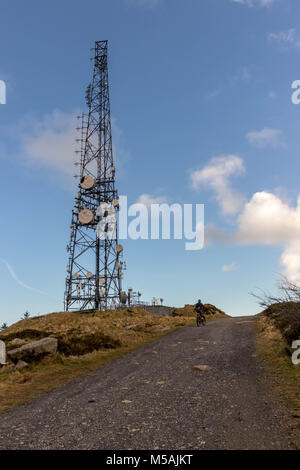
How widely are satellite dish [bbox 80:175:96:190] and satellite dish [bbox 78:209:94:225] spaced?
3710mm

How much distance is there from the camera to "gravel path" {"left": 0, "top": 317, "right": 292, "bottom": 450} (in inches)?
239

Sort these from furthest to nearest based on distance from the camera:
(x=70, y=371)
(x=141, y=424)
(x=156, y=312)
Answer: (x=156, y=312) < (x=70, y=371) < (x=141, y=424)

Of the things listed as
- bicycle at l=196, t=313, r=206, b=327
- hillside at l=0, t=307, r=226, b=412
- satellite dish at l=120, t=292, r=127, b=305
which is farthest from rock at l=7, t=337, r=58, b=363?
satellite dish at l=120, t=292, r=127, b=305

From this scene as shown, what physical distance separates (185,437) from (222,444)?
27.7 inches

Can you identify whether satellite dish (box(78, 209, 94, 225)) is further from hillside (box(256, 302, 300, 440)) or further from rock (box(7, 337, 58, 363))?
hillside (box(256, 302, 300, 440))

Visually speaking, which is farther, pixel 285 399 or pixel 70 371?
pixel 70 371

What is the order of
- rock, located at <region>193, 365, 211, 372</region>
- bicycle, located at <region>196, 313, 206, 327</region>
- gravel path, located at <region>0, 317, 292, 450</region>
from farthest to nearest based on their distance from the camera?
bicycle, located at <region>196, 313, 206, 327</region> → rock, located at <region>193, 365, 211, 372</region> → gravel path, located at <region>0, 317, 292, 450</region>

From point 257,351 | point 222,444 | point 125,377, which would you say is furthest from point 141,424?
point 257,351

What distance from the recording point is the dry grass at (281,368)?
26.7 feet

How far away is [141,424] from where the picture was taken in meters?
6.86

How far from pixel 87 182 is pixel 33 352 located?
34.2 meters

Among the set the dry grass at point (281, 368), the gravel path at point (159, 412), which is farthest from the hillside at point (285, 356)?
the gravel path at point (159, 412)

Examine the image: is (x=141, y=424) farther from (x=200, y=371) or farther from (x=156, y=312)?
(x=156, y=312)

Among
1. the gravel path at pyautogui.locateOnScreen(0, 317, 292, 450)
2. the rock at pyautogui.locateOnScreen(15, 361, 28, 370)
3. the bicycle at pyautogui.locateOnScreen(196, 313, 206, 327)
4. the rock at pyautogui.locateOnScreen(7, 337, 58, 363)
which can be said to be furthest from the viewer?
the bicycle at pyautogui.locateOnScreen(196, 313, 206, 327)
